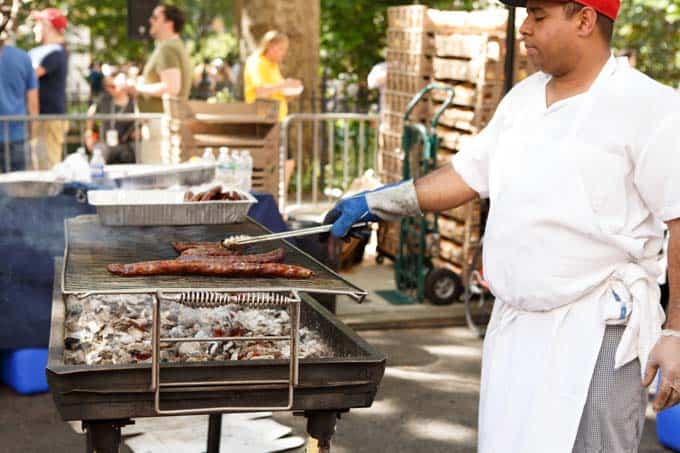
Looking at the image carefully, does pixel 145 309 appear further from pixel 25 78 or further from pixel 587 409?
pixel 25 78

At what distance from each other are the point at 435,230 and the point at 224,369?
537 centimetres

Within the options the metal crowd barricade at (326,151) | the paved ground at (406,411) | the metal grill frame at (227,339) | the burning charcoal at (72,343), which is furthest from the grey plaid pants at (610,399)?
the metal crowd barricade at (326,151)

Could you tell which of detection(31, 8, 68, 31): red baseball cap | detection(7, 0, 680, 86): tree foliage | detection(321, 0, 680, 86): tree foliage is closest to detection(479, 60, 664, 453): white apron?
detection(31, 8, 68, 31): red baseball cap

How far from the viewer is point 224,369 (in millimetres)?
3232

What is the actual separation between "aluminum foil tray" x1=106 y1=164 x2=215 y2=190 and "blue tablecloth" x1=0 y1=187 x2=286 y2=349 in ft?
2.92


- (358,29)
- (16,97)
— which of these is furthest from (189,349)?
(358,29)

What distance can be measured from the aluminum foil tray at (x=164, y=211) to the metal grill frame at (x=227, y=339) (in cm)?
132

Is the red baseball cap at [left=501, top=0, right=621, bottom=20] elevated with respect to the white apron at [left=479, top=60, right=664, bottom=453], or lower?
elevated

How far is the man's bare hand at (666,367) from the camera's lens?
119 inches

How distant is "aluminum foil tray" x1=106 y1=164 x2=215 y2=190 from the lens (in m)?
7.11

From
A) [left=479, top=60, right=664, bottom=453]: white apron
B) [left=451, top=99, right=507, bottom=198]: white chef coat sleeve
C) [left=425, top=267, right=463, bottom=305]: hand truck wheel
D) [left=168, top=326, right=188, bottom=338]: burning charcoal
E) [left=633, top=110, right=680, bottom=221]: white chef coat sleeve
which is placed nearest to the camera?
[left=633, top=110, right=680, bottom=221]: white chef coat sleeve

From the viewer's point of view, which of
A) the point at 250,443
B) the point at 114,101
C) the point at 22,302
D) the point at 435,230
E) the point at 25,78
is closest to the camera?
the point at 250,443

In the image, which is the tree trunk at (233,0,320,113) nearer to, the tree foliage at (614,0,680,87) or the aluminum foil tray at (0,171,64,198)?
the tree foliage at (614,0,680,87)

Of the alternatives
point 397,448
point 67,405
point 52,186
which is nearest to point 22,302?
point 52,186
